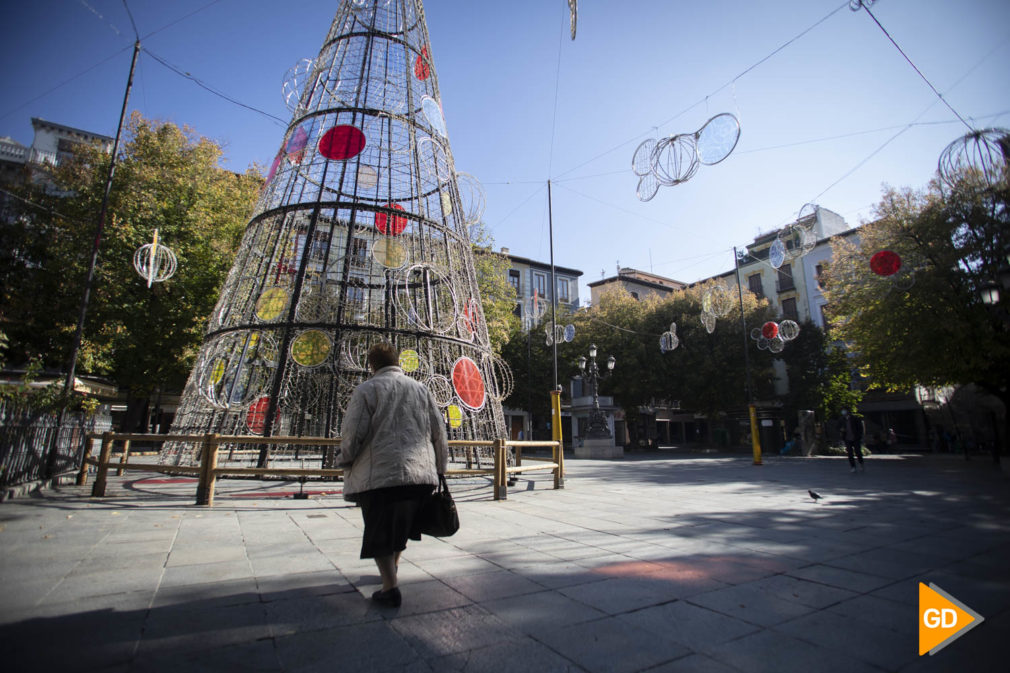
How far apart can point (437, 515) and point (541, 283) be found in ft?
134

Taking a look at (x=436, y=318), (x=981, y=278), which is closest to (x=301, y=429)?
(x=436, y=318)

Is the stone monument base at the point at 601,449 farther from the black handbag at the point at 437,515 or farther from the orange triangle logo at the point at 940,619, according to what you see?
→ the black handbag at the point at 437,515

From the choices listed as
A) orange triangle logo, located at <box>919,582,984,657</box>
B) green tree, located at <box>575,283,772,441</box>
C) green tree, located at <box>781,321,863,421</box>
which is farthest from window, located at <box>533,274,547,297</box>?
orange triangle logo, located at <box>919,582,984,657</box>

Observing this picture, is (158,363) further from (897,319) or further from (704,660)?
(897,319)

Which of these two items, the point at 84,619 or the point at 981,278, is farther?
the point at 981,278

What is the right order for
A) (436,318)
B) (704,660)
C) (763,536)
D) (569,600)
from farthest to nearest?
(436,318) < (763,536) < (569,600) < (704,660)

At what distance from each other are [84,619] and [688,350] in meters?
31.4

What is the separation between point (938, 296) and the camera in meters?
15.2

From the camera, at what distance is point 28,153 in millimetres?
29734

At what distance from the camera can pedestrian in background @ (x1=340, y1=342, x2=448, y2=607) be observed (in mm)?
2828

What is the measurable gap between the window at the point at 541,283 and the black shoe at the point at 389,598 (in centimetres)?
3991

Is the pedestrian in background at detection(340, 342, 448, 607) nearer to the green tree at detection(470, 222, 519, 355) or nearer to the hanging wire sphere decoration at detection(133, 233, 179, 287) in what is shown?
the hanging wire sphere decoration at detection(133, 233, 179, 287)

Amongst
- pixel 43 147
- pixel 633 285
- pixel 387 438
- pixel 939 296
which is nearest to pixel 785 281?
pixel 633 285

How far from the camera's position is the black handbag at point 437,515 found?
308cm
